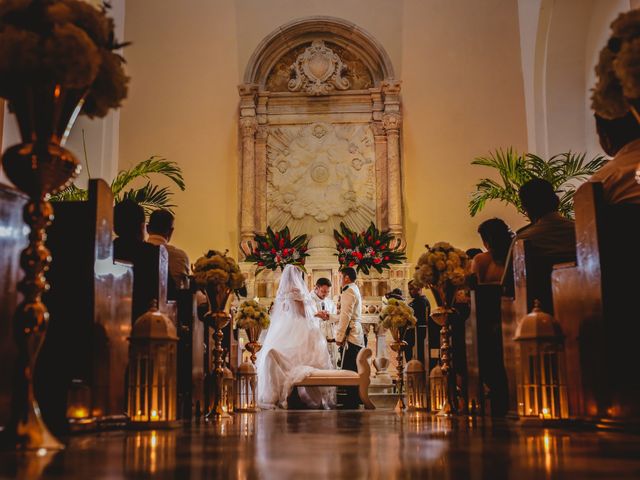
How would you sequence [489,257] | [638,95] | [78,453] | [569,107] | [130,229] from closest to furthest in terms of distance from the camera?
[78,453] < [638,95] < [130,229] < [489,257] < [569,107]

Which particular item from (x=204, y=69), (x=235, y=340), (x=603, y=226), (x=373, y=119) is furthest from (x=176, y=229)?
(x=603, y=226)

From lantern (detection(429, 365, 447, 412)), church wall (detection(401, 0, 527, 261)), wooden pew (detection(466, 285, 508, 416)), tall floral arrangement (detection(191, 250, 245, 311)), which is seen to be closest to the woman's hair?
wooden pew (detection(466, 285, 508, 416))

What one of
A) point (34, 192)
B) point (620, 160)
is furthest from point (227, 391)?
point (34, 192)

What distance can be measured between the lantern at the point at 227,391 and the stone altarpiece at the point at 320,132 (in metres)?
5.44

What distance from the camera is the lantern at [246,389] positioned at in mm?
7316

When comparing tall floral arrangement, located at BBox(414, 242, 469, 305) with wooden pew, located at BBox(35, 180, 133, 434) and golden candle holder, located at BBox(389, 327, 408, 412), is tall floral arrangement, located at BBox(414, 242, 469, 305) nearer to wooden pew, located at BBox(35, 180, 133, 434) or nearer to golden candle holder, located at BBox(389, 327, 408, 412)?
golden candle holder, located at BBox(389, 327, 408, 412)

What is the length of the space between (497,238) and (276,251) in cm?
595

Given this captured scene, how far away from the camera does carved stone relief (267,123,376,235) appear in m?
12.3

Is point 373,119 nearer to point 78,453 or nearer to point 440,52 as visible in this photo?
point 440,52

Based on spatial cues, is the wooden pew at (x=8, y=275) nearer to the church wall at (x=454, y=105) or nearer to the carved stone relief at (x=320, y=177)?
the carved stone relief at (x=320, y=177)

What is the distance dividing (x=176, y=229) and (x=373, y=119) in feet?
11.6

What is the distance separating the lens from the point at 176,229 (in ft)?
39.9

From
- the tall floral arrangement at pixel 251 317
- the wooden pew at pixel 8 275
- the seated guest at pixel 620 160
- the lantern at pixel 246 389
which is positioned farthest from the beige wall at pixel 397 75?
the wooden pew at pixel 8 275

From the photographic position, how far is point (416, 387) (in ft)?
24.3
